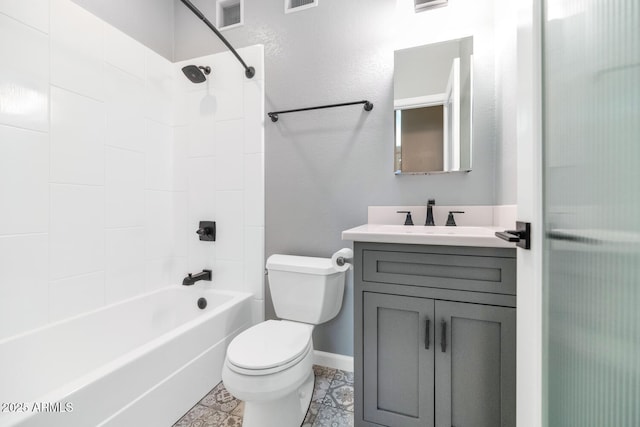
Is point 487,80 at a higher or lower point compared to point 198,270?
→ higher

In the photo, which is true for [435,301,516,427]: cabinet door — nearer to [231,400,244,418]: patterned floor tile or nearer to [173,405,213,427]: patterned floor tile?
[231,400,244,418]: patterned floor tile

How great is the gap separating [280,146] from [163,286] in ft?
4.50

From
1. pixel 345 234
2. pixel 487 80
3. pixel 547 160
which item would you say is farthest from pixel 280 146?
pixel 547 160

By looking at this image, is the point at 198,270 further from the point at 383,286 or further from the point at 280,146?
the point at 383,286

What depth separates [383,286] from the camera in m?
1.09

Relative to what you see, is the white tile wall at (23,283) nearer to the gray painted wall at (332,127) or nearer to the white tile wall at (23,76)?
the white tile wall at (23,76)

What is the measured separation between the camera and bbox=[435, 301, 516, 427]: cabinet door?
0.93 m

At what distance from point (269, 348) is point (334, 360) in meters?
0.70

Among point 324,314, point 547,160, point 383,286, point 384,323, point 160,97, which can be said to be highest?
point 160,97

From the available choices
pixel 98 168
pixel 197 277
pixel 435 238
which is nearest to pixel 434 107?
pixel 435 238

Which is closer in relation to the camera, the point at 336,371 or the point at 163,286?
the point at 336,371

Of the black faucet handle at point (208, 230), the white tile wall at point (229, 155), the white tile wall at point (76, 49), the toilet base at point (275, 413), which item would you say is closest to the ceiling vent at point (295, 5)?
the white tile wall at point (229, 155)

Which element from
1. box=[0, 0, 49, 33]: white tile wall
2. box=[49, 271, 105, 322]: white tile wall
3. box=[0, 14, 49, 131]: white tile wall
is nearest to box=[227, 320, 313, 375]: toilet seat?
box=[49, 271, 105, 322]: white tile wall

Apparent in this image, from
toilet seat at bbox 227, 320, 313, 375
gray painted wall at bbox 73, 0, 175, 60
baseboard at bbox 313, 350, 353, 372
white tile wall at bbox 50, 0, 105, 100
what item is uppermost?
gray painted wall at bbox 73, 0, 175, 60
